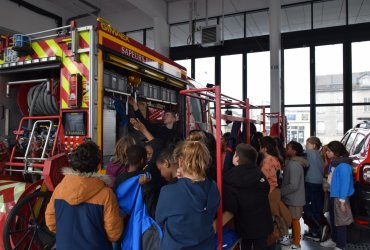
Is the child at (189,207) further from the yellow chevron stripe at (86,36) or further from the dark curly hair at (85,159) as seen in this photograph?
the yellow chevron stripe at (86,36)

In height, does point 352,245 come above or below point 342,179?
below

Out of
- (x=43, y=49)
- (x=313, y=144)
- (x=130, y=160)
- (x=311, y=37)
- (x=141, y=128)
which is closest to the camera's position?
(x=130, y=160)

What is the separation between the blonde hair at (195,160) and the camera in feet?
6.31

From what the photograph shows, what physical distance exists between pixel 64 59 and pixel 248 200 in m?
2.10

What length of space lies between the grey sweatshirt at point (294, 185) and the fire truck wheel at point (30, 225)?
2.81 m

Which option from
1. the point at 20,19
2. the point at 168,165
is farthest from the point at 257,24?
the point at 168,165

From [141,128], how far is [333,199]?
246cm

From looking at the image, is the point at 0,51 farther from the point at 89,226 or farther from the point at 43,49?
the point at 89,226

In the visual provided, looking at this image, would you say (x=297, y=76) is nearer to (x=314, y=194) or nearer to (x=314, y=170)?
(x=314, y=170)

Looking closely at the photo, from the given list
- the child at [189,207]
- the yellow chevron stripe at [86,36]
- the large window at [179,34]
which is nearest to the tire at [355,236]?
the child at [189,207]

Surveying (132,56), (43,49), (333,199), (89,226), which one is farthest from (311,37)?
(89,226)

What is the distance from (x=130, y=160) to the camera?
2301 millimetres

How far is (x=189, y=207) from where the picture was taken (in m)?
1.82

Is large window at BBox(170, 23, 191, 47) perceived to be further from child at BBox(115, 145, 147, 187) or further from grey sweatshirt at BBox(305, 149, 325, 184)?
child at BBox(115, 145, 147, 187)
